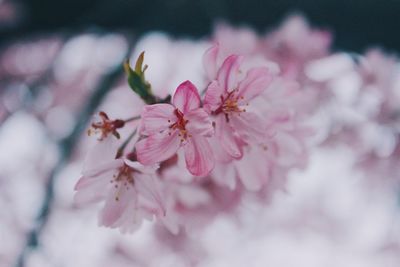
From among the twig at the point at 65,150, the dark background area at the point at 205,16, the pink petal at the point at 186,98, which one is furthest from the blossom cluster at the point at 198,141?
the dark background area at the point at 205,16

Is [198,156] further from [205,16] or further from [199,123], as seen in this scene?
[205,16]

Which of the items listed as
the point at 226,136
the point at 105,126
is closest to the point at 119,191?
the point at 105,126

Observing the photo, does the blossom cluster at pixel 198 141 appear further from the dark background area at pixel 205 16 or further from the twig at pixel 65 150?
the dark background area at pixel 205 16

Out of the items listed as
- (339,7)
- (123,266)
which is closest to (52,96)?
(123,266)

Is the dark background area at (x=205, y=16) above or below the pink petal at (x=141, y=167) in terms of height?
above

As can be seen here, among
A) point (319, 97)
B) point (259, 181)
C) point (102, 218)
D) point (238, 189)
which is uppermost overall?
point (319, 97)

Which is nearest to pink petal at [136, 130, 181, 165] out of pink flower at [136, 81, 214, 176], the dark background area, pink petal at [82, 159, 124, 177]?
pink flower at [136, 81, 214, 176]

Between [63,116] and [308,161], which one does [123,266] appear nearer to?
[63,116]
